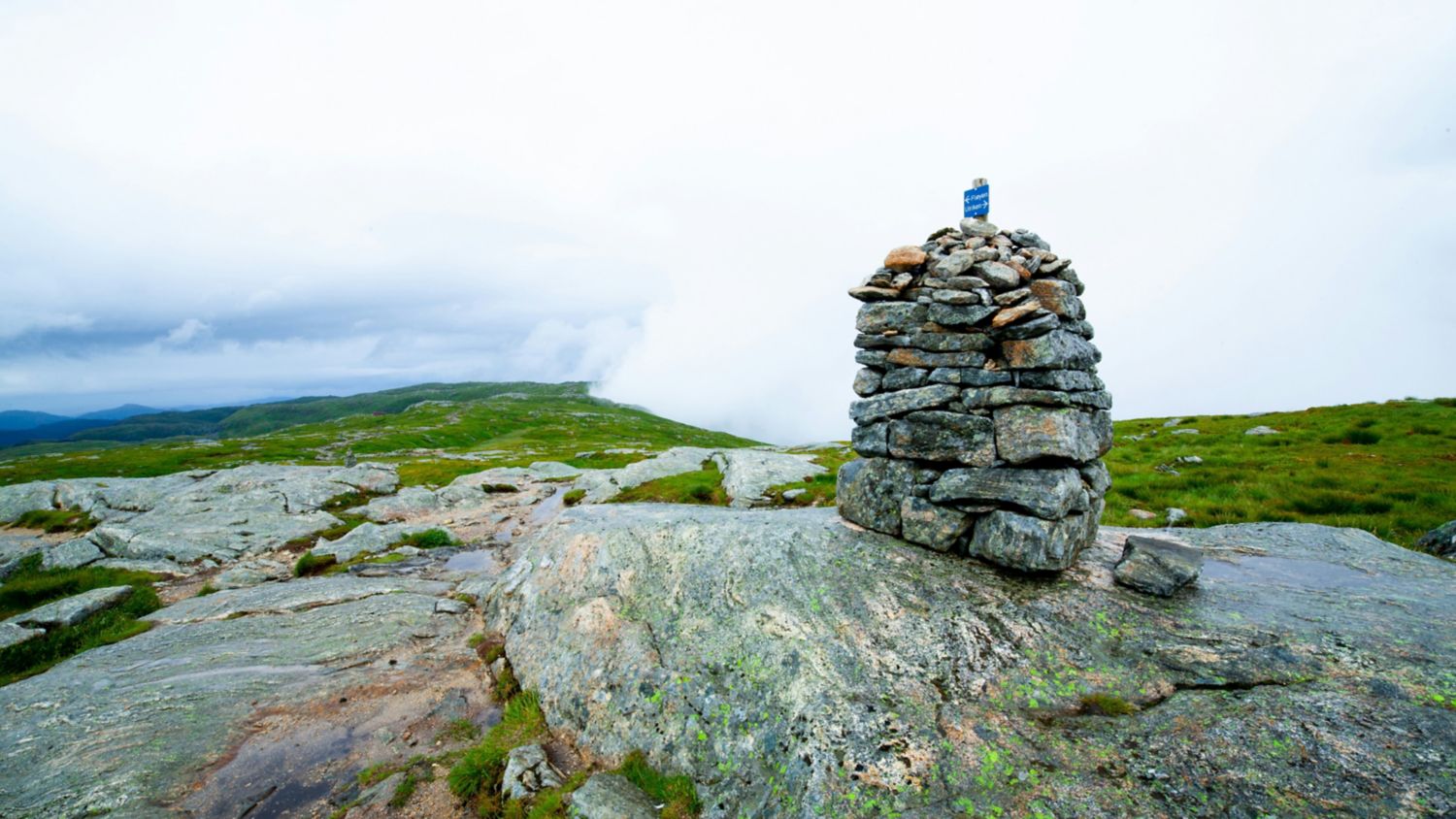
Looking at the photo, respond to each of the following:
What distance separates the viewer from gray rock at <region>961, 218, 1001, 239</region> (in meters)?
14.8

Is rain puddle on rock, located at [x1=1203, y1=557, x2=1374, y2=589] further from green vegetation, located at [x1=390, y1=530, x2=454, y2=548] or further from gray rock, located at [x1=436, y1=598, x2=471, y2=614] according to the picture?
green vegetation, located at [x1=390, y1=530, x2=454, y2=548]

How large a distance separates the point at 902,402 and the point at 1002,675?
7169 millimetres

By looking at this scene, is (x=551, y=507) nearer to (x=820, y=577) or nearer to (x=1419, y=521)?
(x=820, y=577)

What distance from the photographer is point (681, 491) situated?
39.2 m

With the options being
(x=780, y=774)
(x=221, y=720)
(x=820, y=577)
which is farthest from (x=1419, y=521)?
(x=221, y=720)

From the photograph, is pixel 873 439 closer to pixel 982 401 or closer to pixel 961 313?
pixel 982 401

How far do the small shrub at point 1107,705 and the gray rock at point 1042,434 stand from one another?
5.32 meters

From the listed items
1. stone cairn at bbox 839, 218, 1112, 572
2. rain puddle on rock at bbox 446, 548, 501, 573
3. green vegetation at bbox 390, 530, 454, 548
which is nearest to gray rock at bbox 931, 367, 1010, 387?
stone cairn at bbox 839, 218, 1112, 572

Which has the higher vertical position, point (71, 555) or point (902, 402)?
point (902, 402)

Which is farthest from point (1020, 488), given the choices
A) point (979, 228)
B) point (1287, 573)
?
point (1287, 573)

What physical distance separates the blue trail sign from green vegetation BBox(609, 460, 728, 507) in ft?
76.7

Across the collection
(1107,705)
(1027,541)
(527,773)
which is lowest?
(527,773)

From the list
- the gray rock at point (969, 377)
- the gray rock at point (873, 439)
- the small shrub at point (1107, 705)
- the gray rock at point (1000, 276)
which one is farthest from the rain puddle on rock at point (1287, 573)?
the gray rock at point (1000, 276)

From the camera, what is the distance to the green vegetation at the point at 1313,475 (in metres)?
20.5
